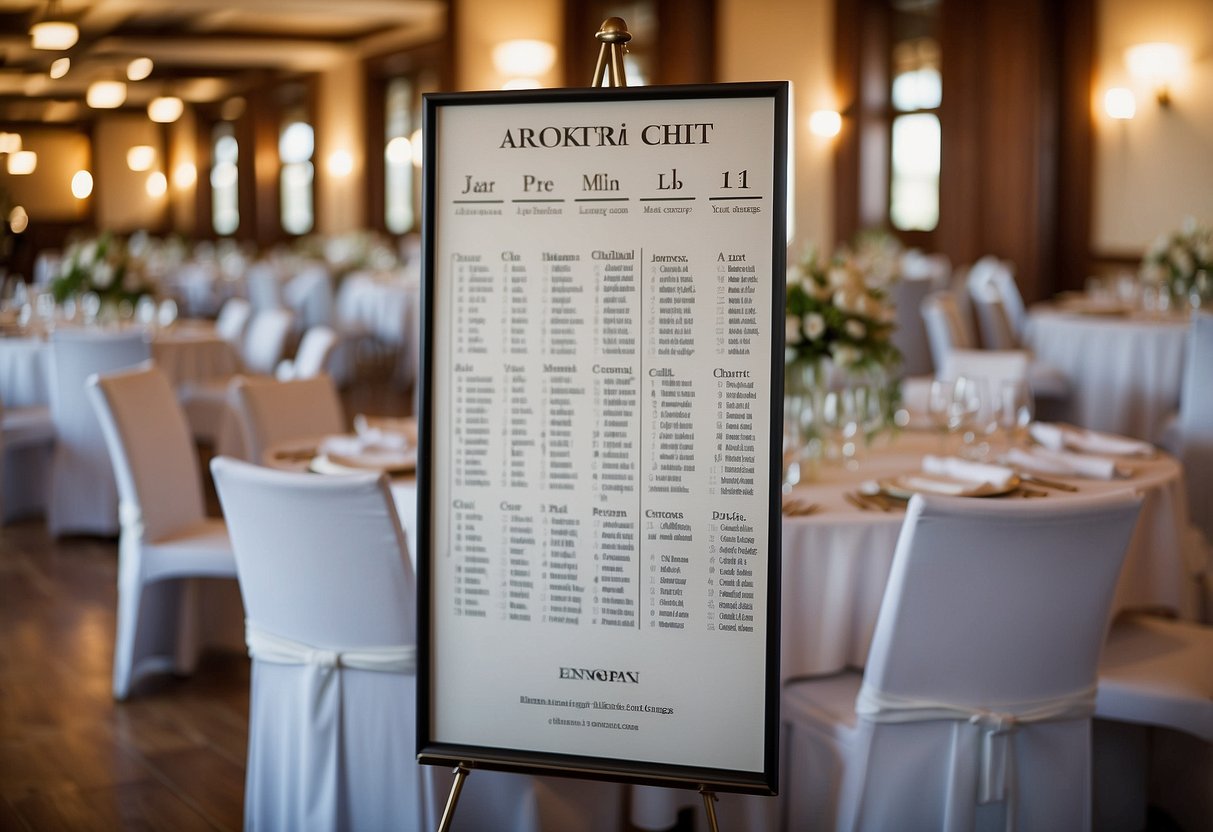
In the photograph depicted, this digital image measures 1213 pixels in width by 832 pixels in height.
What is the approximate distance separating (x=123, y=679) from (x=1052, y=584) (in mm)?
2793

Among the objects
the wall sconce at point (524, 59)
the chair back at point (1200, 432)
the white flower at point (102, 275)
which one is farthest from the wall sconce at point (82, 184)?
the chair back at point (1200, 432)

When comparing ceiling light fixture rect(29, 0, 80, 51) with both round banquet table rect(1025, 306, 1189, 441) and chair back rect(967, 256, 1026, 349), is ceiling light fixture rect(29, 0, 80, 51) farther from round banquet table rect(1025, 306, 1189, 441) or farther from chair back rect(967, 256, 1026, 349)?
round banquet table rect(1025, 306, 1189, 441)

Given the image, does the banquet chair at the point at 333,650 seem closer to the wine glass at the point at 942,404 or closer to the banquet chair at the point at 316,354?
the wine glass at the point at 942,404

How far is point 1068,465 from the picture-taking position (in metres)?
3.06

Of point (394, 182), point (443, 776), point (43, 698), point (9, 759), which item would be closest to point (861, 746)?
point (443, 776)

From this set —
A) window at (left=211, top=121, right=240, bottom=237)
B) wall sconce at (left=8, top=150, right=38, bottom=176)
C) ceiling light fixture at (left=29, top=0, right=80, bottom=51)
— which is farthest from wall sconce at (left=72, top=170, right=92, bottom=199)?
ceiling light fixture at (left=29, top=0, right=80, bottom=51)

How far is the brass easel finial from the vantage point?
2096 millimetres

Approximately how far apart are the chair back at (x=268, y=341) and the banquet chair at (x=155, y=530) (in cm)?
312

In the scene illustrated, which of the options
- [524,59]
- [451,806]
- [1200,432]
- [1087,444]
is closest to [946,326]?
[1200,432]

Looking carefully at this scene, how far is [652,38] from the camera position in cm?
1212

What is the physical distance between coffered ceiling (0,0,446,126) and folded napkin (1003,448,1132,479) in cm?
853

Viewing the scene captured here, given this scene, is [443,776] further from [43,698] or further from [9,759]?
[43,698]

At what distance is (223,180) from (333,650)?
22.4 m

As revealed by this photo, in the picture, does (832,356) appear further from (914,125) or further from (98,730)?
(914,125)
